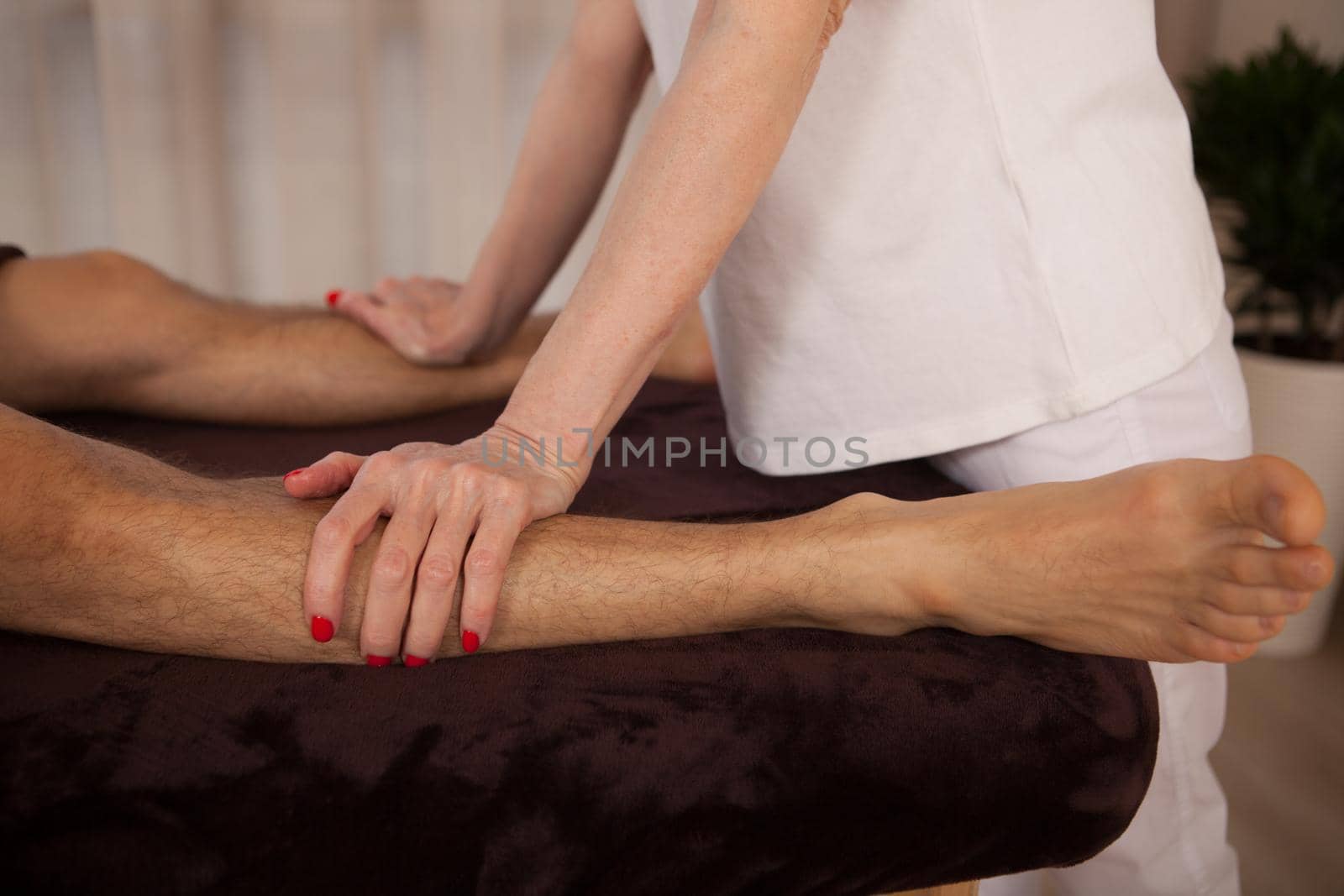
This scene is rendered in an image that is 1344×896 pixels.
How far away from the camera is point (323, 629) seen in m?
0.69

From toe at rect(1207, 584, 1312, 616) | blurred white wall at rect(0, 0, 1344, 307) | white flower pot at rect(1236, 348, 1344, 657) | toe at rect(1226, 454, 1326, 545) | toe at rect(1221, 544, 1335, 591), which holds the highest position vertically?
toe at rect(1226, 454, 1326, 545)

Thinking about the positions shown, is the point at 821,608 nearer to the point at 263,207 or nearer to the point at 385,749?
the point at 385,749

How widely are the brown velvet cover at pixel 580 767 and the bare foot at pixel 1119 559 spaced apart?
4 centimetres

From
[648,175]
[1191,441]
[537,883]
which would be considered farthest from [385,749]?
[1191,441]

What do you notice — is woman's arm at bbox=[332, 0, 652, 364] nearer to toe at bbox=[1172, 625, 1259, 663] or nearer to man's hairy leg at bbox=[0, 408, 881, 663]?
man's hairy leg at bbox=[0, 408, 881, 663]

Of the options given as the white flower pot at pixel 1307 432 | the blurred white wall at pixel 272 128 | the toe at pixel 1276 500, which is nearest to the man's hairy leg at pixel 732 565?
the toe at pixel 1276 500

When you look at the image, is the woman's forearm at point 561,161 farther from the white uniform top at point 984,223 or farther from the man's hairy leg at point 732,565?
the man's hairy leg at point 732,565

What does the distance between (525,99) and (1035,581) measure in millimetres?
2016

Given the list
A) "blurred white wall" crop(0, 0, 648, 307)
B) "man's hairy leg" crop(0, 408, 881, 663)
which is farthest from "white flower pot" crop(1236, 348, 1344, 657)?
"blurred white wall" crop(0, 0, 648, 307)

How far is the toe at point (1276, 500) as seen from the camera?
608 mm

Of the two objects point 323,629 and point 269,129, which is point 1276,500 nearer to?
point 323,629

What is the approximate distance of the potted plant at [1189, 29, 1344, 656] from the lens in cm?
186

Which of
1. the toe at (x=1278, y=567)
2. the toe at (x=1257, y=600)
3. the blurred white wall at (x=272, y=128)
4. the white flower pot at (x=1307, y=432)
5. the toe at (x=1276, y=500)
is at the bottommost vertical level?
the white flower pot at (x=1307, y=432)

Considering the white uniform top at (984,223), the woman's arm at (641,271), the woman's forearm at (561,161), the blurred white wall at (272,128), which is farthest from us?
the blurred white wall at (272,128)
